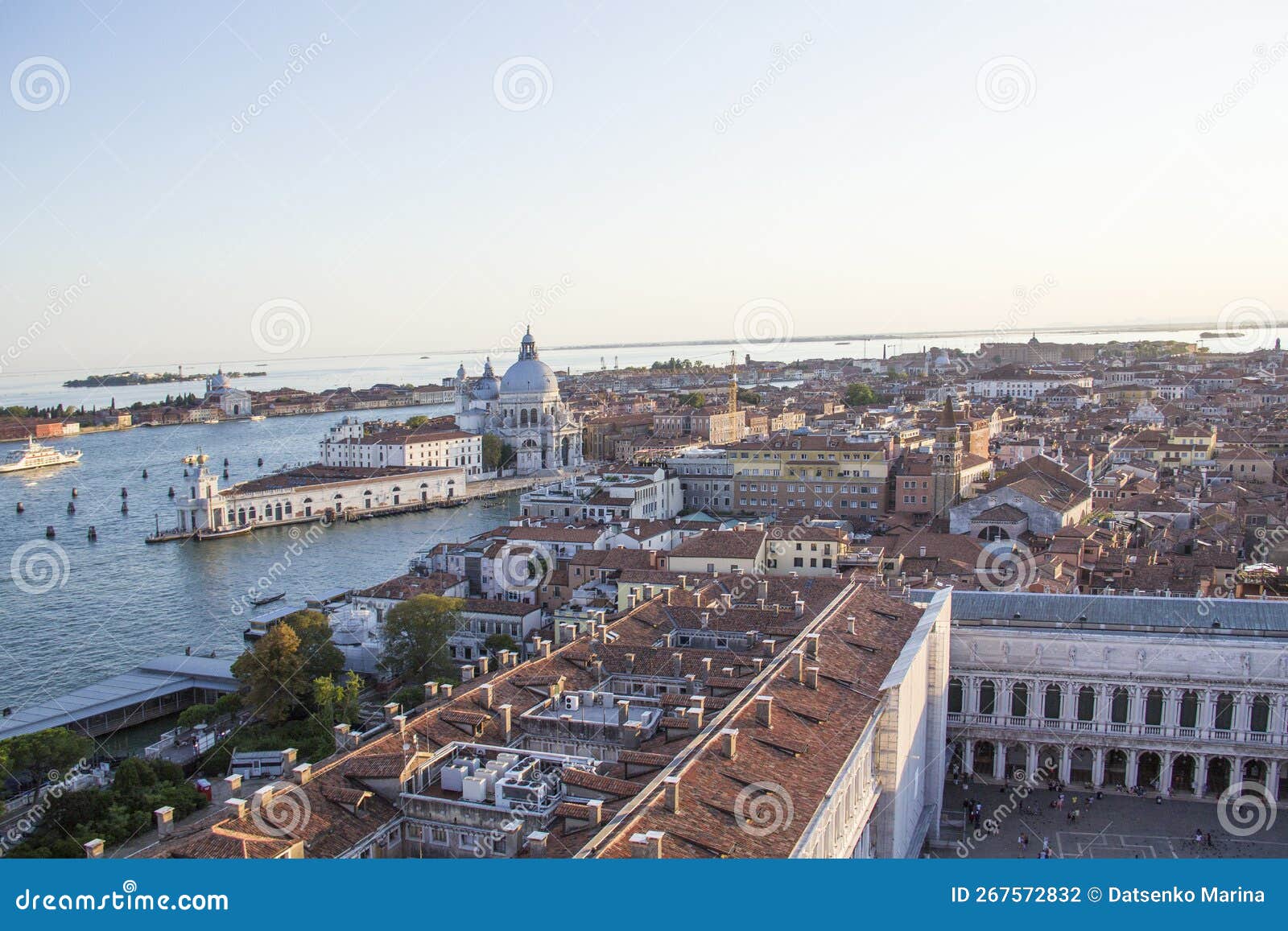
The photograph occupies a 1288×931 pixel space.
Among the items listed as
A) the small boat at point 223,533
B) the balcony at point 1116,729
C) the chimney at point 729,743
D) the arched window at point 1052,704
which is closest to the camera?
the chimney at point 729,743

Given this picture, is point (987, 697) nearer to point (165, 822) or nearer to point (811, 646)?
point (811, 646)

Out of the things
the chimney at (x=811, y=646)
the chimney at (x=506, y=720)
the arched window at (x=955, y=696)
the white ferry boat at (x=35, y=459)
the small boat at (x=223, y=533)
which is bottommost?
the small boat at (x=223, y=533)

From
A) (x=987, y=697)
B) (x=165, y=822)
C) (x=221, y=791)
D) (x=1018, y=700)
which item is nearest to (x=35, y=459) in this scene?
(x=221, y=791)

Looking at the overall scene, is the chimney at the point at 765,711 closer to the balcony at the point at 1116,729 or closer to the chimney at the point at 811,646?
the chimney at the point at 811,646

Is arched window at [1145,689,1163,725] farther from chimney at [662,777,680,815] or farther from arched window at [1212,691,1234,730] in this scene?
chimney at [662,777,680,815]

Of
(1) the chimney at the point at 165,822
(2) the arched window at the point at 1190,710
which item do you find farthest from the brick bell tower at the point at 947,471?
(1) the chimney at the point at 165,822

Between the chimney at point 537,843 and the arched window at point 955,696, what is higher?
the chimney at point 537,843

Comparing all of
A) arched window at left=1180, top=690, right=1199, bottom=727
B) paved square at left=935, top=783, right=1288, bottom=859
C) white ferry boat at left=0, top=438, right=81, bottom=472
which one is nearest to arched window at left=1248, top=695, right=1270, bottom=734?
arched window at left=1180, top=690, right=1199, bottom=727
